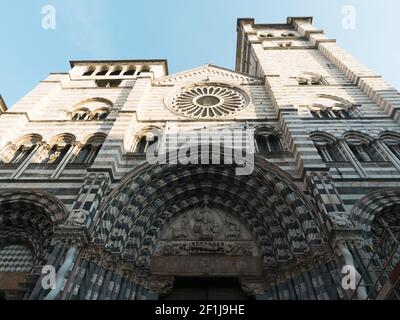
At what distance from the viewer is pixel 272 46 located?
68.8 feet

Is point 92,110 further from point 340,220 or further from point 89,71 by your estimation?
point 340,220

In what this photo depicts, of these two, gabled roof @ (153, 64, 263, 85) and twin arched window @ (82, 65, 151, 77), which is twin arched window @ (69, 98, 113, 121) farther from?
twin arched window @ (82, 65, 151, 77)

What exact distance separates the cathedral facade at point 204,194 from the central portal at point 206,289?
0.10 feet

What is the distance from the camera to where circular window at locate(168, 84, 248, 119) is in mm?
14059

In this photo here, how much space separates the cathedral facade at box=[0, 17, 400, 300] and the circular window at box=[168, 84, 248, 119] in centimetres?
11

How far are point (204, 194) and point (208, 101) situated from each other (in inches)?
250

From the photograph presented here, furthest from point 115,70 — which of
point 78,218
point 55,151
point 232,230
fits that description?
point 232,230

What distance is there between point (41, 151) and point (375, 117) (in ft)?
44.3

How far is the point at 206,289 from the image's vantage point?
8438 millimetres

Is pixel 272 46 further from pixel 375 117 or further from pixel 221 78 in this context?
pixel 375 117

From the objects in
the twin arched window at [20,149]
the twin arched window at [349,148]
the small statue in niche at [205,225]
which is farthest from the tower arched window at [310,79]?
the twin arched window at [20,149]

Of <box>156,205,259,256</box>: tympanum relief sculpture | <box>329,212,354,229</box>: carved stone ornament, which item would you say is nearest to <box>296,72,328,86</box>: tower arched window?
<box>156,205,259,256</box>: tympanum relief sculpture

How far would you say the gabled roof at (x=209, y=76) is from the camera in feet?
54.8

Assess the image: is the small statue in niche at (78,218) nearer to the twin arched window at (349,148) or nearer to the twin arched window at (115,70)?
the twin arched window at (349,148)
